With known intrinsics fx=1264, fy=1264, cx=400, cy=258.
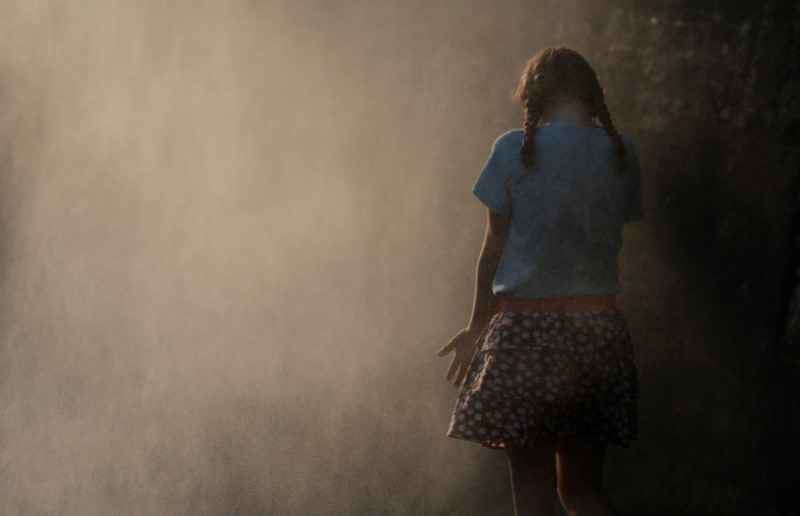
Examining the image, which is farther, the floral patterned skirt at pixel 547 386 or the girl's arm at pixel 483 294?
the girl's arm at pixel 483 294

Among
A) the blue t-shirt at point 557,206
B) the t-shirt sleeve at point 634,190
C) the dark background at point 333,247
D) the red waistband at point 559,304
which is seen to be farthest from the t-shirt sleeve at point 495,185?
the dark background at point 333,247

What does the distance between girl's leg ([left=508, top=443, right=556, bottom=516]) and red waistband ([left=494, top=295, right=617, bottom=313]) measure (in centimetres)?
39

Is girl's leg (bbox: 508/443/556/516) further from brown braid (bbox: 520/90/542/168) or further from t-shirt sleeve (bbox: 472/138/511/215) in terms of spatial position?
brown braid (bbox: 520/90/542/168)

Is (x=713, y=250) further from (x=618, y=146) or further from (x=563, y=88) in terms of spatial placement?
(x=563, y=88)

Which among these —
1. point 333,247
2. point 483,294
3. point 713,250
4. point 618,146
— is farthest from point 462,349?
point 333,247

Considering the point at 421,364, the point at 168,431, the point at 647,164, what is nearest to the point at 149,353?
the point at 168,431

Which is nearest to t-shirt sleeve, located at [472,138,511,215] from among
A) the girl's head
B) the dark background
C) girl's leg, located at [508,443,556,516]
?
the girl's head

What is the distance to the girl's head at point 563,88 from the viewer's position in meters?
3.63

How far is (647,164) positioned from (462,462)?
1411mm

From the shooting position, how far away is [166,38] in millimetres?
6312

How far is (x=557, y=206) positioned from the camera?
3559 mm

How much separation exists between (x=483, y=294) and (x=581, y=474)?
1.97ft

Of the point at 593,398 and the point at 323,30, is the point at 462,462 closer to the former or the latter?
the point at 593,398

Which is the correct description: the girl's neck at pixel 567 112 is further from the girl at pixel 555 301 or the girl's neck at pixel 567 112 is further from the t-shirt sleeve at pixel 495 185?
the t-shirt sleeve at pixel 495 185
